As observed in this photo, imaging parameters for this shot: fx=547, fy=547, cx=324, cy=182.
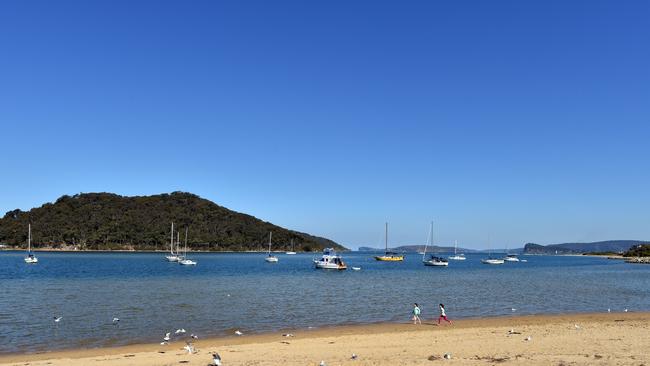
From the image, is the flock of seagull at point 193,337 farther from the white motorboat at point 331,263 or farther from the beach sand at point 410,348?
the white motorboat at point 331,263

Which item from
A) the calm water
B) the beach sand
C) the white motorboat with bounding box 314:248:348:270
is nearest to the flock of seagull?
the beach sand

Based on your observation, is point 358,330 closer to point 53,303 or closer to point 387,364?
point 387,364

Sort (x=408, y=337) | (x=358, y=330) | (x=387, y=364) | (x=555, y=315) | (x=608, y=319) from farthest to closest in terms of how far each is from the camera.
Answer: (x=555, y=315) → (x=608, y=319) → (x=358, y=330) → (x=408, y=337) → (x=387, y=364)

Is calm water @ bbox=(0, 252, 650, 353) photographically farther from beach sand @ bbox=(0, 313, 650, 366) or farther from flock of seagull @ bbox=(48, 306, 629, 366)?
beach sand @ bbox=(0, 313, 650, 366)

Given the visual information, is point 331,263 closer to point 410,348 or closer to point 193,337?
point 193,337

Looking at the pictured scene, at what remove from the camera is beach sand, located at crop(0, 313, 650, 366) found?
18.1 m

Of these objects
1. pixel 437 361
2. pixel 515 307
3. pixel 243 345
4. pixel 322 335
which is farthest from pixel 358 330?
pixel 515 307

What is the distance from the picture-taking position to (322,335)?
26641mm

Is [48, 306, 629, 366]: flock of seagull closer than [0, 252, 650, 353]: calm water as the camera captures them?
Yes

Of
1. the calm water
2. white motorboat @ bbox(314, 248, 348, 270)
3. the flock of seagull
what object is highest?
the flock of seagull

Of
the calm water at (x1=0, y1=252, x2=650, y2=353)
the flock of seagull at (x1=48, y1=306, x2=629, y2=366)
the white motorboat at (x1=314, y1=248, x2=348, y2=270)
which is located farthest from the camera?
the white motorboat at (x1=314, y1=248, x2=348, y2=270)

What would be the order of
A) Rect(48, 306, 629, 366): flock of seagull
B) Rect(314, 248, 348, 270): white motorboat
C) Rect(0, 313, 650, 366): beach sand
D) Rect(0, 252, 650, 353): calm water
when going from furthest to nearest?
Rect(314, 248, 348, 270): white motorboat → Rect(0, 252, 650, 353): calm water → Rect(0, 313, 650, 366): beach sand → Rect(48, 306, 629, 366): flock of seagull

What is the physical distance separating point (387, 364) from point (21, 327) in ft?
69.4

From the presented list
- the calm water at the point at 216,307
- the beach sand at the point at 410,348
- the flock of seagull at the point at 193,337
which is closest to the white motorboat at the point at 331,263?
the calm water at the point at 216,307
